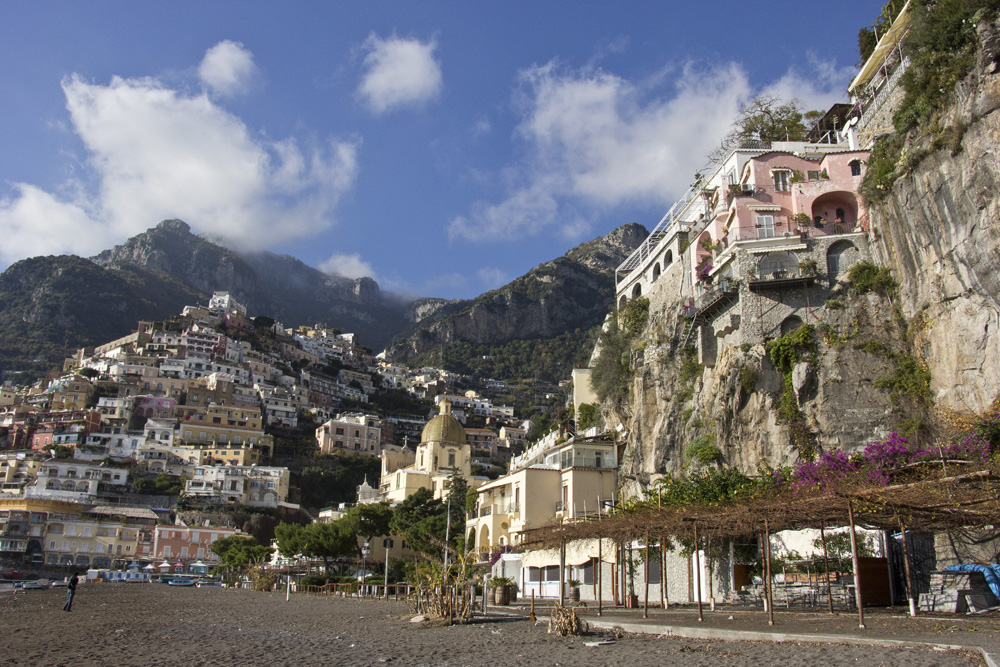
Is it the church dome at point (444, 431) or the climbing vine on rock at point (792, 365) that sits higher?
the church dome at point (444, 431)

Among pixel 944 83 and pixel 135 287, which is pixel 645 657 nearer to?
pixel 944 83

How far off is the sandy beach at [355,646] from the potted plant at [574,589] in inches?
269

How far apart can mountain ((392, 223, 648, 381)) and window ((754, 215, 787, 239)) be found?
107038 millimetres

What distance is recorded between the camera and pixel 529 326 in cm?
15312

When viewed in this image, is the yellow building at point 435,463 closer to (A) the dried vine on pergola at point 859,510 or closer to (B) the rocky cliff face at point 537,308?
(A) the dried vine on pergola at point 859,510

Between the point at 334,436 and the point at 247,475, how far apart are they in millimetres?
17965

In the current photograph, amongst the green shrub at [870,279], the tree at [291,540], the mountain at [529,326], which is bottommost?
the tree at [291,540]

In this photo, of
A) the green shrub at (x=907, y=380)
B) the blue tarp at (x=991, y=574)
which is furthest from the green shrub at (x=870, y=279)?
the blue tarp at (x=991, y=574)

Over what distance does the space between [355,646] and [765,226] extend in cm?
2772

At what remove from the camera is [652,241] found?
49.3m

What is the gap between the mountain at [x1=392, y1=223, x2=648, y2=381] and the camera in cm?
14888

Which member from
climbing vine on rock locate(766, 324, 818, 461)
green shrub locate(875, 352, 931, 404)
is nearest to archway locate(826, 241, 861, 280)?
climbing vine on rock locate(766, 324, 818, 461)

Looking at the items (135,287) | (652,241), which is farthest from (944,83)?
(135,287)

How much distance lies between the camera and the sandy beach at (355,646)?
11.7m
